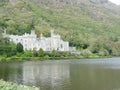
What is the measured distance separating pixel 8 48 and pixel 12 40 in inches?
817

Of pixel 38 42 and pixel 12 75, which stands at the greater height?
pixel 38 42

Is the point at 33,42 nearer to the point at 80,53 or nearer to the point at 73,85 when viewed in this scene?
the point at 80,53

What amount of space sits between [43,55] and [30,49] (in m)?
16.5

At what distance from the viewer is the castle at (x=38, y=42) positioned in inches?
6196

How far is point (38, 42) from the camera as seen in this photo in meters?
163

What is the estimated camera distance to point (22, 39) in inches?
6245

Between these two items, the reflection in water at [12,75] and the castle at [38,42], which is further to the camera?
the castle at [38,42]

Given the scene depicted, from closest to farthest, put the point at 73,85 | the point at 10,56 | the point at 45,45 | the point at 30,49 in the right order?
the point at 73,85, the point at 10,56, the point at 30,49, the point at 45,45

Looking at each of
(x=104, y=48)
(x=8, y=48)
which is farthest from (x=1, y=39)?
(x=104, y=48)

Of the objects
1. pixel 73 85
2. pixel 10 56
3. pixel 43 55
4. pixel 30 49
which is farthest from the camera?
pixel 30 49

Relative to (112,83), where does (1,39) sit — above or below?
above

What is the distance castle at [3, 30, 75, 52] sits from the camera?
15738 cm

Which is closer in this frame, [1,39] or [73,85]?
[73,85]

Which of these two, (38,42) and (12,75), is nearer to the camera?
(12,75)
